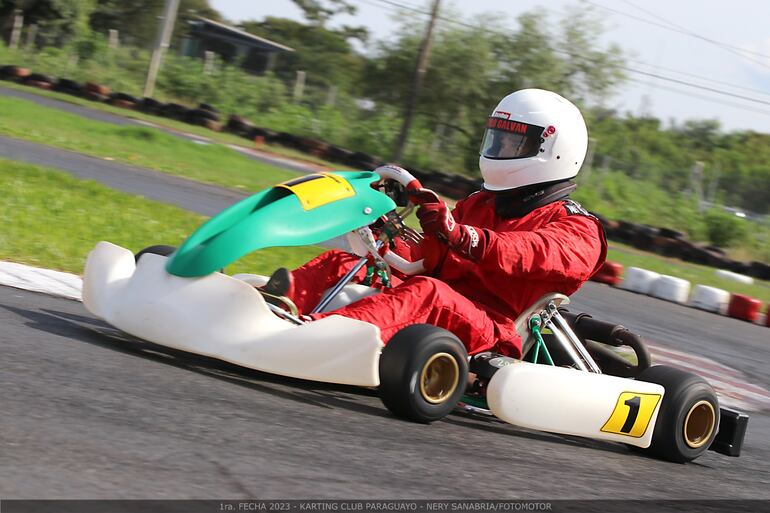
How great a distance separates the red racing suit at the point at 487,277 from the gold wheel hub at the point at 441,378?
0.23 meters

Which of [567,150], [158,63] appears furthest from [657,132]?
[567,150]

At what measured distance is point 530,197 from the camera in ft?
14.2

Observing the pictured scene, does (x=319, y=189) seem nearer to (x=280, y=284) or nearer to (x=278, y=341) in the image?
(x=280, y=284)

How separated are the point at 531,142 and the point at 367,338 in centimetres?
125

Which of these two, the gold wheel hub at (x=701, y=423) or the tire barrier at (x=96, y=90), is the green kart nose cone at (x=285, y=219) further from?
the tire barrier at (x=96, y=90)

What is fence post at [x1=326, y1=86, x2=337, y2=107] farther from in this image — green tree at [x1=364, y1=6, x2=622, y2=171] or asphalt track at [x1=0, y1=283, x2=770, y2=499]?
asphalt track at [x1=0, y1=283, x2=770, y2=499]

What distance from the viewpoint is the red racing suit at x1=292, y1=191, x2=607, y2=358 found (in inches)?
151

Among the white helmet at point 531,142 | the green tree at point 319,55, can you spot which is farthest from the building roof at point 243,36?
the white helmet at point 531,142

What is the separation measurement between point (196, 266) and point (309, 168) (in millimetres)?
16626

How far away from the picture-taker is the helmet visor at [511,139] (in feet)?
14.0

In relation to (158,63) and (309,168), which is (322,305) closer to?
(309,168)

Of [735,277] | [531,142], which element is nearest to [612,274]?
[735,277]

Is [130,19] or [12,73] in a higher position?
[130,19]

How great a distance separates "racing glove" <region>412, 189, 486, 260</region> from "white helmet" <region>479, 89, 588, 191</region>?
0.53m
